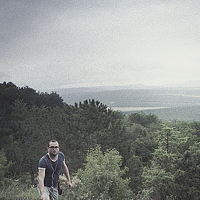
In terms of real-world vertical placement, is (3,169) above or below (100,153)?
below

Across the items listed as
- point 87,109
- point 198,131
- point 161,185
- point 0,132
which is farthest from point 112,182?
point 198,131

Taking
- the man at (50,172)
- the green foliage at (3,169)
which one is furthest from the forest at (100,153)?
the man at (50,172)

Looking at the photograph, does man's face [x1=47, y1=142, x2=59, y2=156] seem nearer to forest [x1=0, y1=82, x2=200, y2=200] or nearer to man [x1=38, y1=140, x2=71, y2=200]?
man [x1=38, y1=140, x2=71, y2=200]

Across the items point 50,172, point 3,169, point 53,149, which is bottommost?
point 3,169

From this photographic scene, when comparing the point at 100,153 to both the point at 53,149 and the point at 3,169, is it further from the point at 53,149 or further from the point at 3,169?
the point at 53,149

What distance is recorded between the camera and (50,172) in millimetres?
2941

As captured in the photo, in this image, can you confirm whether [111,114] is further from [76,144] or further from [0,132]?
[0,132]

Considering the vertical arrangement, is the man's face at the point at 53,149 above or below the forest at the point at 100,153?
above

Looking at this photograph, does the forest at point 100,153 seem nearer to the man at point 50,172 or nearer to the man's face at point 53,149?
the man at point 50,172

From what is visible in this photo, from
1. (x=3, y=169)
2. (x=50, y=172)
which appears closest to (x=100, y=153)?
(x=3, y=169)

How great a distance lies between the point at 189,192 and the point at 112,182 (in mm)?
10266

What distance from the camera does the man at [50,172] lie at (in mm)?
2869

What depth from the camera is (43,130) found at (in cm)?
1833

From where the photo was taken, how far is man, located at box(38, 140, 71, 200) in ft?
9.41
